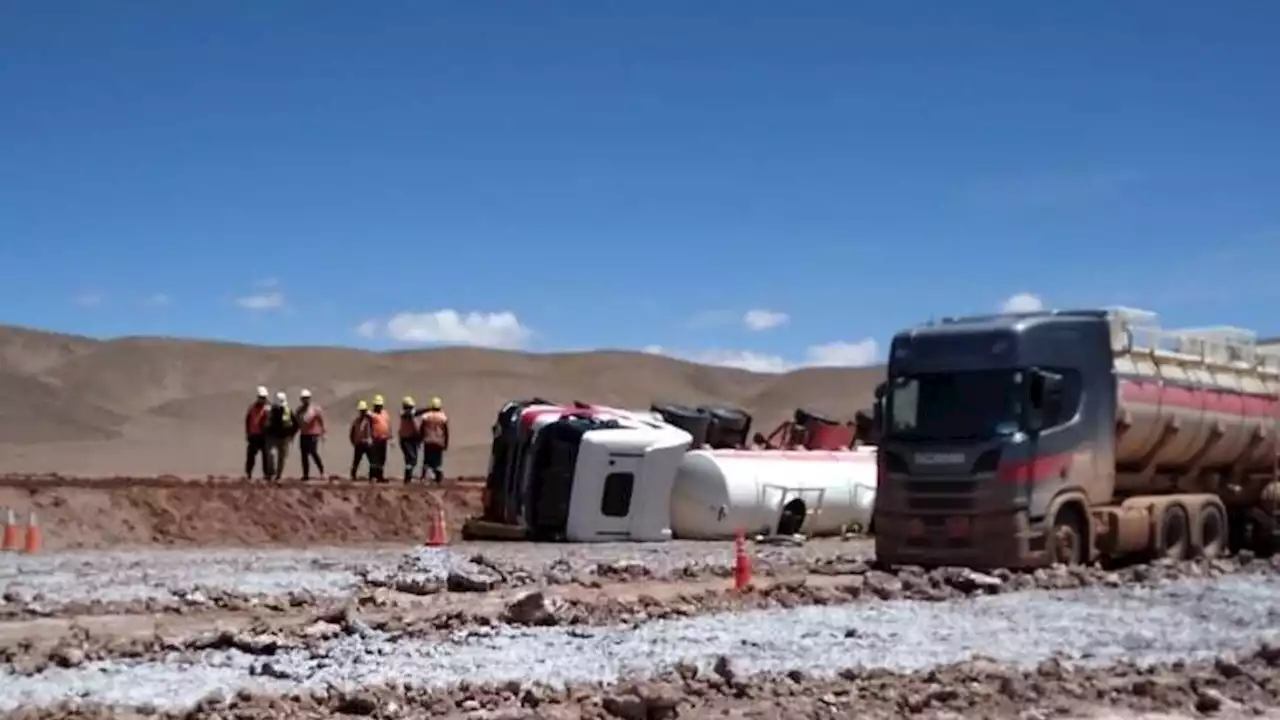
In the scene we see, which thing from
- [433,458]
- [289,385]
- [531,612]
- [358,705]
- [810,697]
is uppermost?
[289,385]

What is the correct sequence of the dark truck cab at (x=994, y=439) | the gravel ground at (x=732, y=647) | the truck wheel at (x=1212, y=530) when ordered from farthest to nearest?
1. the truck wheel at (x=1212, y=530)
2. the dark truck cab at (x=994, y=439)
3. the gravel ground at (x=732, y=647)

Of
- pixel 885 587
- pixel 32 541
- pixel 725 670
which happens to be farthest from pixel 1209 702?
pixel 32 541

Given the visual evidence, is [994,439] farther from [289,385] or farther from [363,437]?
[289,385]

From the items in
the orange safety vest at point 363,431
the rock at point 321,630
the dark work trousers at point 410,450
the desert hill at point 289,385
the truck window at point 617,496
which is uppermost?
the desert hill at point 289,385

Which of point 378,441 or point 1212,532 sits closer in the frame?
point 1212,532

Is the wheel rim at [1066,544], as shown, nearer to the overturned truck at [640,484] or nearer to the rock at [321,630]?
the overturned truck at [640,484]

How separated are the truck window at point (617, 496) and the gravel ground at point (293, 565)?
0.65 m

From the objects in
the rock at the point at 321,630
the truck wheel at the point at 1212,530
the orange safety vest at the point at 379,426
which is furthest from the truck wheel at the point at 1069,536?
the orange safety vest at the point at 379,426

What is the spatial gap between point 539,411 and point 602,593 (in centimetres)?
980

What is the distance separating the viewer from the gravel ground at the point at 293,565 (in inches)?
755

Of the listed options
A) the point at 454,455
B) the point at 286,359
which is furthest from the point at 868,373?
the point at 454,455

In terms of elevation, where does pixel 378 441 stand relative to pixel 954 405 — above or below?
below

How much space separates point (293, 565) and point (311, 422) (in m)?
11.6

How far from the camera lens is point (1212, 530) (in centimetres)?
2370
